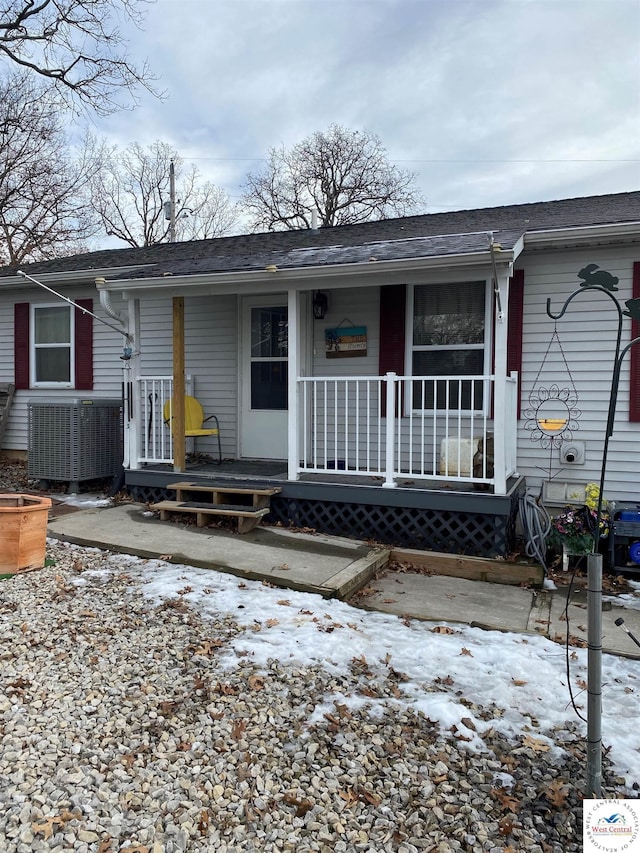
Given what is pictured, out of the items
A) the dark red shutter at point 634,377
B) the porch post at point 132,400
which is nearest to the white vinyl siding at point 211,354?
the porch post at point 132,400

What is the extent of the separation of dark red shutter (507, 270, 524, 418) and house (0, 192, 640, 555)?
0.01 m

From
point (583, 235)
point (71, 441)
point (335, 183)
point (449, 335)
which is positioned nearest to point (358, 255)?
point (449, 335)

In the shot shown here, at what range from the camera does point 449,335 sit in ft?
20.6

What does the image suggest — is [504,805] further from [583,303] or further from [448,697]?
[583,303]

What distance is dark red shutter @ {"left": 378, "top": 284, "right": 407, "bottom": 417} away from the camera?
6.39 metres

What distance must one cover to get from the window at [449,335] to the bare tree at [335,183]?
18.7 metres

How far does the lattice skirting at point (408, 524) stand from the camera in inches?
203

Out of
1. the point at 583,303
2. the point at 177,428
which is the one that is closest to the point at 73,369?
the point at 177,428

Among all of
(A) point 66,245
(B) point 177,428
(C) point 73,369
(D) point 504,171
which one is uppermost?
Answer: (D) point 504,171

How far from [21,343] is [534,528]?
7.32 m

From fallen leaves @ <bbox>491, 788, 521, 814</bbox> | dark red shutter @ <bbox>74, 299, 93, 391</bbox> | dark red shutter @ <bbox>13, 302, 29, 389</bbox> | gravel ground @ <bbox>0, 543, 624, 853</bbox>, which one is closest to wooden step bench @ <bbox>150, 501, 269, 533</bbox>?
gravel ground @ <bbox>0, 543, 624, 853</bbox>

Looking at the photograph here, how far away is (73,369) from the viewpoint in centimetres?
841

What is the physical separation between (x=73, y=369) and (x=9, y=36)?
8444 mm

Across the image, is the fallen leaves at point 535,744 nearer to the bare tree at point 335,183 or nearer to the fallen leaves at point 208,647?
the fallen leaves at point 208,647
